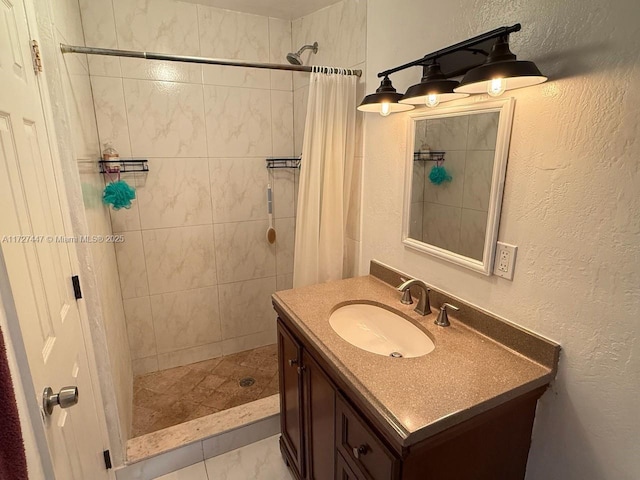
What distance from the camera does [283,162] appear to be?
101 inches

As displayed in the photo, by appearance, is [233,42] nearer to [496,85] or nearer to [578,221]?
[496,85]

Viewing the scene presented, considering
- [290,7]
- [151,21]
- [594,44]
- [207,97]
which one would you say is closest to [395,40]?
[594,44]

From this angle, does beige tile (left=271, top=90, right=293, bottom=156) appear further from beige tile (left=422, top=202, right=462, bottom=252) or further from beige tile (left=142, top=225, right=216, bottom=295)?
beige tile (left=422, top=202, right=462, bottom=252)

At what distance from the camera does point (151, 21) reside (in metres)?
2.05

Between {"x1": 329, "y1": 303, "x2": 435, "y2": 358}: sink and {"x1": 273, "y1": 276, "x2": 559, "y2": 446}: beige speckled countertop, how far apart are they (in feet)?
0.17

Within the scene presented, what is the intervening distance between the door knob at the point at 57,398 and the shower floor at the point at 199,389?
141 cm

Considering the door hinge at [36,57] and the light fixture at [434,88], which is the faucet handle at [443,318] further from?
the door hinge at [36,57]

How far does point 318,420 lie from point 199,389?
4.58 feet

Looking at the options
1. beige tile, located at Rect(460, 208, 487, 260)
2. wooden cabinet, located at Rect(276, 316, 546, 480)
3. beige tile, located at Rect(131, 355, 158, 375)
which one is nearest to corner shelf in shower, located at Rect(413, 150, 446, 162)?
beige tile, located at Rect(460, 208, 487, 260)

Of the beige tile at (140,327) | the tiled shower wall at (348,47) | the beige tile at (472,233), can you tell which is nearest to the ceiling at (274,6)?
the tiled shower wall at (348,47)

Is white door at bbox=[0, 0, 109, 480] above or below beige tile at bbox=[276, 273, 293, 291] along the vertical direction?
above

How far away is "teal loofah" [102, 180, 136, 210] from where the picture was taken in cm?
191

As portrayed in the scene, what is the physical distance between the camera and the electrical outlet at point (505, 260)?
111 cm

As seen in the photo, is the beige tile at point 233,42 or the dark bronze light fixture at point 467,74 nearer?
the dark bronze light fixture at point 467,74
